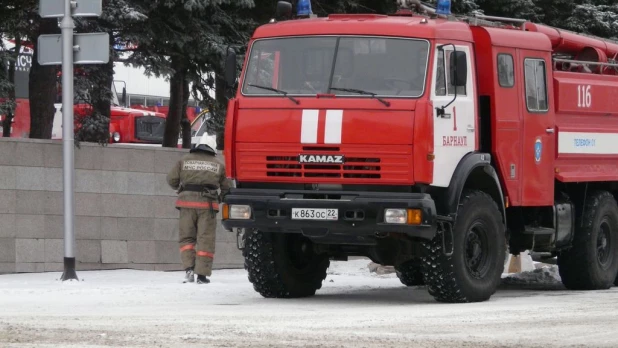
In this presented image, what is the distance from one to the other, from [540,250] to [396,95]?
3.50 m

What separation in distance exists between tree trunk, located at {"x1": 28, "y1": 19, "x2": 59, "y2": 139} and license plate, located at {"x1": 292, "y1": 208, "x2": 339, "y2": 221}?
6.20 m

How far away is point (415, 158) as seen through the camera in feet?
42.1

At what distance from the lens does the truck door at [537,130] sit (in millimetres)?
14664

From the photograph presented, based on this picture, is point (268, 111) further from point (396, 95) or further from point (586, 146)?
point (586, 146)

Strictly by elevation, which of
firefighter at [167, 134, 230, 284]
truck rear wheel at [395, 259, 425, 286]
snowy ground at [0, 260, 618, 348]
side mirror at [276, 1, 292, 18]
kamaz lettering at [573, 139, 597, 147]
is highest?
side mirror at [276, 1, 292, 18]

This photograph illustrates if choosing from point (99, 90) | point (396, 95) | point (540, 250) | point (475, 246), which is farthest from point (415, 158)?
point (99, 90)

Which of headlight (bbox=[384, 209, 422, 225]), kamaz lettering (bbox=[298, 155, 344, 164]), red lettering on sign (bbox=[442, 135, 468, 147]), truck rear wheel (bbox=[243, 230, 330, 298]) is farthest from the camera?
truck rear wheel (bbox=[243, 230, 330, 298])

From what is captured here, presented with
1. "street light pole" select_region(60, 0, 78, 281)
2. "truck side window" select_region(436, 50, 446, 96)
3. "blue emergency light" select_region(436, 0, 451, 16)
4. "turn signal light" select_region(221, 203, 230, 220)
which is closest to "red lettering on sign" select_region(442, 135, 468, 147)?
"truck side window" select_region(436, 50, 446, 96)

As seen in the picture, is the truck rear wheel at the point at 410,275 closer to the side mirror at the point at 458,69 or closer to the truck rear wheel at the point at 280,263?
the truck rear wheel at the point at 280,263

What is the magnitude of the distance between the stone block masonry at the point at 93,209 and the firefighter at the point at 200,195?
7.55 feet

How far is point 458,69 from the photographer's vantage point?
44.1 feet

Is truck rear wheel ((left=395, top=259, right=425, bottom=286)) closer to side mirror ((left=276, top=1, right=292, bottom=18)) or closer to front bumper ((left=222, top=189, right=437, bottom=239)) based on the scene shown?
front bumper ((left=222, top=189, right=437, bottom=239))

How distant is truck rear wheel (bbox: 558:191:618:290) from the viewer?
52.7ft

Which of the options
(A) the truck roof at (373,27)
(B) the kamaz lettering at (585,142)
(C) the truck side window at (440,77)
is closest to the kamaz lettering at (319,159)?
(C) the truck side window at (440,77)
